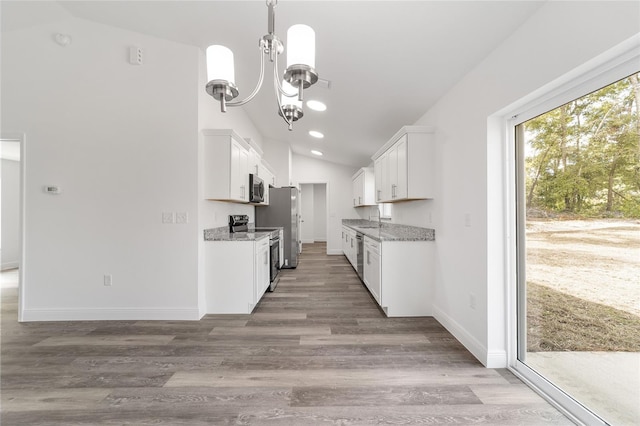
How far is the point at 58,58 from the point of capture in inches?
120

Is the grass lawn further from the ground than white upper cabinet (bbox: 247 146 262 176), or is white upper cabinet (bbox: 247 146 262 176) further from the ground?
white upper cabinet (bbox: 247 146 262 176)

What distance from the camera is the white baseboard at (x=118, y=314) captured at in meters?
3.06

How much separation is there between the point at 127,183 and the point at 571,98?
3988mm

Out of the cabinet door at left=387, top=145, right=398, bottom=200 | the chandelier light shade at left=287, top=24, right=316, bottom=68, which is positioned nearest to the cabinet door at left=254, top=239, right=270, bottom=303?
the cabinet door at left=387, top=145, right=398, bottom=200

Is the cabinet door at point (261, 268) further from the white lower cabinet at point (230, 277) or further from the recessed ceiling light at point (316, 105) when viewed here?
the recessed ceiling light at point (316, 105)

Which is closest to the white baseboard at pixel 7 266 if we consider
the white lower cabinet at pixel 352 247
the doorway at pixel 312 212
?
the white lower cabinet at pixel 352 247

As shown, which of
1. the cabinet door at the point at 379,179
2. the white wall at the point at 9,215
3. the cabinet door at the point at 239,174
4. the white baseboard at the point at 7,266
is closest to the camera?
the cabinet door at the point at 239,174

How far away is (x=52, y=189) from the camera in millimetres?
3057

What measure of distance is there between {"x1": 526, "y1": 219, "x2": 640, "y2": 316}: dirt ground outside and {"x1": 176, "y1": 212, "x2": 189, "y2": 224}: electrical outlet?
3265mm

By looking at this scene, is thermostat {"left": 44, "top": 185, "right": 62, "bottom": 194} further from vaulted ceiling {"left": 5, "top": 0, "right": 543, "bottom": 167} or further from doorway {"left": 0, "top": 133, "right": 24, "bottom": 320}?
doorway {"left": 0, "top": 133, "right": 24, "bottom": 320}

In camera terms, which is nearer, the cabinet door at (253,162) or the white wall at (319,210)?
the cabinet door at (253,162)

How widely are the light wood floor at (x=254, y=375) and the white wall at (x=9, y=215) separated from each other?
372 centimetres

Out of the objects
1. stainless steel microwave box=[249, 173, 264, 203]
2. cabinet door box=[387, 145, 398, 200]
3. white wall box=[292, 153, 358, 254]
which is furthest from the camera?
white wall box=[292, 153, 358, 254]

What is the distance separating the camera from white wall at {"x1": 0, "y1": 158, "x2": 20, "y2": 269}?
558 centimetres
